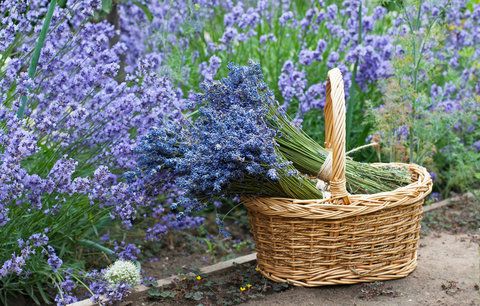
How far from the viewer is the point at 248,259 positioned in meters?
3.54

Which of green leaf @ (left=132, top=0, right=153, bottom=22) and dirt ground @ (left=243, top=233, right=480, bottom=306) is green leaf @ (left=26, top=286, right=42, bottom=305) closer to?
dirt ground @ (left=243, top=233, right=480, bottom=306)

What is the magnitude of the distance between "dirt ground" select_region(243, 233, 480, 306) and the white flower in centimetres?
51

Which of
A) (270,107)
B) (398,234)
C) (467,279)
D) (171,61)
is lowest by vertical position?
(467,279)

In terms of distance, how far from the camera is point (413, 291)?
3064 mm

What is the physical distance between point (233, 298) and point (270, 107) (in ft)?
2.78

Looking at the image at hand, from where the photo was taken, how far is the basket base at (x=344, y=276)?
299 centimetres

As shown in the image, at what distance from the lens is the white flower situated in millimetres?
2916

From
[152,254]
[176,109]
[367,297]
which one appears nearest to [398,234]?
[367,297]

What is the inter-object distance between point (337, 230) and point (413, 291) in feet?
1.58

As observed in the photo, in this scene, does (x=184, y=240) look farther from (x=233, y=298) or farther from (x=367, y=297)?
(x=367, y=297)

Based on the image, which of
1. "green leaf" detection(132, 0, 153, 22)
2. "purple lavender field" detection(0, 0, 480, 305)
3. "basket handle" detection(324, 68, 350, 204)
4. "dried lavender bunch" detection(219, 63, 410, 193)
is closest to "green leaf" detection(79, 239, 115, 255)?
"purple lavender field" detection(0, 0, 480, 305)

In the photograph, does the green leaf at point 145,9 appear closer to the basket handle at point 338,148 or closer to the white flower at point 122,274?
the basket handle at point 338,148

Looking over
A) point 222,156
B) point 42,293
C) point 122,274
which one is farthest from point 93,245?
point 222,156

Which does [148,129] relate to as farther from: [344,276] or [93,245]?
[344,276]
